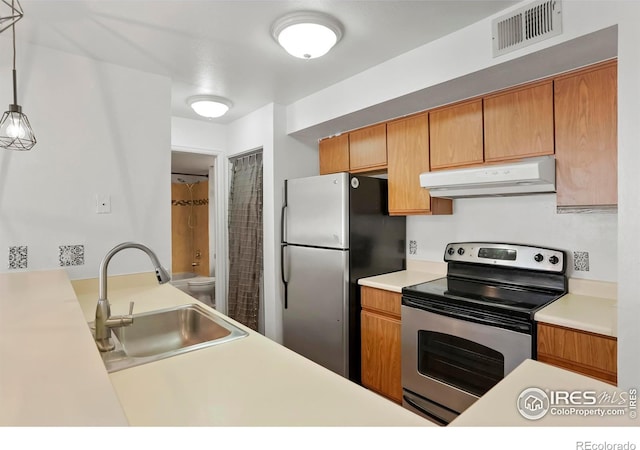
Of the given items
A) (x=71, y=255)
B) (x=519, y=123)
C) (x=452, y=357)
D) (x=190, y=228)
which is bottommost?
(x=452, y=357)

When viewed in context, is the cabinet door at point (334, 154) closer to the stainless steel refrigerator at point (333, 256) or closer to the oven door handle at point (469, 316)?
the stainless steel refrigerator at point (333, 256)

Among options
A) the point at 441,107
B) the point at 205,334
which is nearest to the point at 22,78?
the point at 205,334


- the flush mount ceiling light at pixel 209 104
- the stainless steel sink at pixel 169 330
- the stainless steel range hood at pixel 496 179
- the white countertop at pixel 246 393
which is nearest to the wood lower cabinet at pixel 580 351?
the stainless steel range hood at pixel 496 179

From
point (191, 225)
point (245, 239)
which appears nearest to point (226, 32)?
point (245, 239)

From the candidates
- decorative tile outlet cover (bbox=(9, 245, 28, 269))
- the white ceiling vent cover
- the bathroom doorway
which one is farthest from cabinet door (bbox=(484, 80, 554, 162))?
the bathroom doorway

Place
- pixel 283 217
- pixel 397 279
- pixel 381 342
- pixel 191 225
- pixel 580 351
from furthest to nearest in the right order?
pixel 191 225
pixel 283 217
pixel 397 279
pixel 381 342
pixel 580 351

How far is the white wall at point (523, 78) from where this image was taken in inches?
52.2

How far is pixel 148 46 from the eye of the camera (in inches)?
80.7

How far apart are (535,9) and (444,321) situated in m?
1.61

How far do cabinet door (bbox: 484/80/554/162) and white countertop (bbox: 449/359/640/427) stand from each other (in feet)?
4.47

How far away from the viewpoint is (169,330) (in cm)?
169

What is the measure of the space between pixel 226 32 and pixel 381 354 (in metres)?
2.21

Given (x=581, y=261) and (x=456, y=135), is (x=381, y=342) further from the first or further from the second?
(x=456, y=135)
